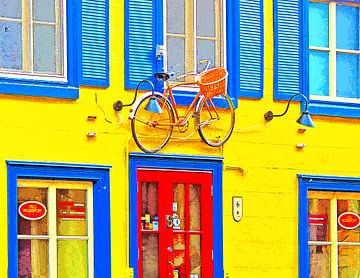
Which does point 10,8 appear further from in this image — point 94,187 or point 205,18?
point 205,18

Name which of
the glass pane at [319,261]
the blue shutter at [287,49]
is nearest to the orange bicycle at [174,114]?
the blue shutter at [287,49]

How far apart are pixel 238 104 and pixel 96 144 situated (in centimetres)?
204

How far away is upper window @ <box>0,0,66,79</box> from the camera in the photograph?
55.2ft

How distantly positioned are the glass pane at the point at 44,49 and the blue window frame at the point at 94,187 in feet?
3.73

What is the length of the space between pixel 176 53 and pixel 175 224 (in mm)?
2036

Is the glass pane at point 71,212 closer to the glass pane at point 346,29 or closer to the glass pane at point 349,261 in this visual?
the glass pane at point 349,261

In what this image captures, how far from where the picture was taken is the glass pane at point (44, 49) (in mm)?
16984

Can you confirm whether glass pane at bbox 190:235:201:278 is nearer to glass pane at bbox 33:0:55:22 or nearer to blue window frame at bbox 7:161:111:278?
blue window frame at bbox 7:161:111:278

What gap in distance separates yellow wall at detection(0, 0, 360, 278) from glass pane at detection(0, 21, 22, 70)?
1.45ft

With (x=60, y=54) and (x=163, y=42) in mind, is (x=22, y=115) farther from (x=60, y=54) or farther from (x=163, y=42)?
(x=163, y=42)

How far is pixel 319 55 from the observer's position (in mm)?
19078

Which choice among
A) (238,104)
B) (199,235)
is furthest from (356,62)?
(199,235)

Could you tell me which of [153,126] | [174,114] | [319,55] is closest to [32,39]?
[153,126]

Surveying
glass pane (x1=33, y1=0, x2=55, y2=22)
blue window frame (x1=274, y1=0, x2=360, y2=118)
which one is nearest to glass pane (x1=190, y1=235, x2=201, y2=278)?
blue window frame (x1=274, y1=0, x2=360, y2=118)
